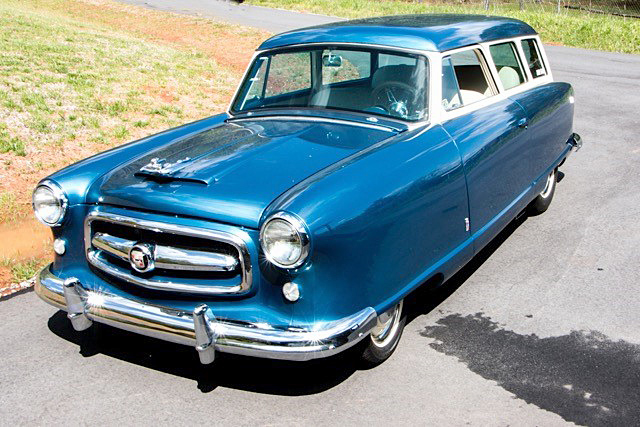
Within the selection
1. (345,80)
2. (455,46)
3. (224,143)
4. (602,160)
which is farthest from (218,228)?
(602,160)

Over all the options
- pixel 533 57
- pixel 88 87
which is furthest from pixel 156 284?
pixel 88 87

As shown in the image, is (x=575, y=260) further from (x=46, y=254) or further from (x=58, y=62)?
(x=58, y=62)

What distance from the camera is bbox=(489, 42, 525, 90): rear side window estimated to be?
18.6 ft

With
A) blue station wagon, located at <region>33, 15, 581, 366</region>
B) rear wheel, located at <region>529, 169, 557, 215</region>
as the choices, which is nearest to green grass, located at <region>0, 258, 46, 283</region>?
blue station wagon, located at <region>33, 15, 581, 366</region>

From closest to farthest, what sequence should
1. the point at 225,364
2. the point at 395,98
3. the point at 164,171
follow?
1. the point at 164,171
2. the point at 225,364
3. the point at 395,98

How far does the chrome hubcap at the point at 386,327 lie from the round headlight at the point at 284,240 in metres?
0.72

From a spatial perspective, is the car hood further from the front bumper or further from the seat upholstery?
the seat upholstery

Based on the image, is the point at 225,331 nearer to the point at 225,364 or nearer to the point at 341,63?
the point at 225,364

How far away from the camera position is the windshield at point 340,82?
15.5 ft

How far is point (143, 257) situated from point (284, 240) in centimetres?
77

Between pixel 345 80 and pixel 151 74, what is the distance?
7.63 m

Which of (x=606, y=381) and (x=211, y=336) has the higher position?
(x=211, y=336)

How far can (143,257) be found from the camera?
147 inches

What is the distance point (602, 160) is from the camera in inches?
316
